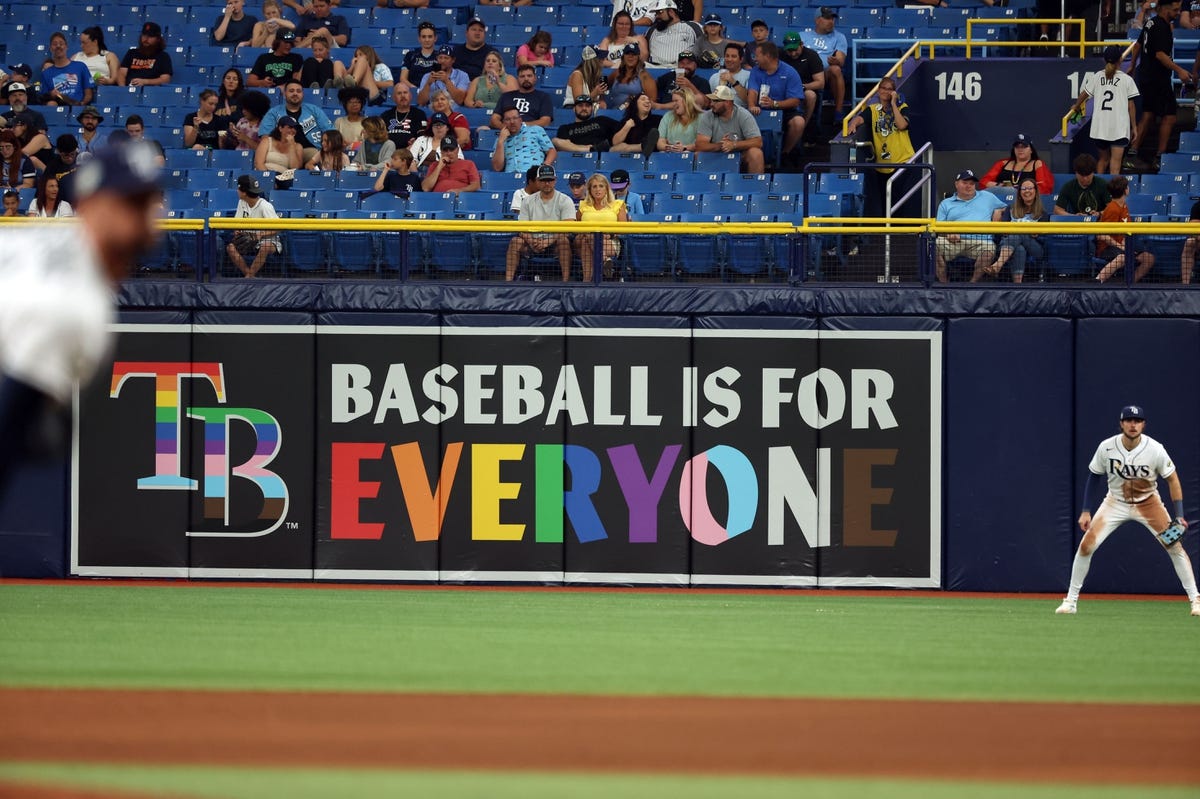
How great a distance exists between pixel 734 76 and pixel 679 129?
1.20 metres

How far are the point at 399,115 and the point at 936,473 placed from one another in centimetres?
808

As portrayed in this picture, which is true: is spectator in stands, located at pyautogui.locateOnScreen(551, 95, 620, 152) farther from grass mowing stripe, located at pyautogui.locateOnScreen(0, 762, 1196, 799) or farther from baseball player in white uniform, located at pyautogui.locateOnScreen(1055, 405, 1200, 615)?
grass mowing stripe, located at pyautogui.locateOnScreen(0, 762, 1196, 799)

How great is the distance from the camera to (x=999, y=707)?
907 cm

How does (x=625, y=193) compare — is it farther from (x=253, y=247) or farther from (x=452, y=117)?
(x=253, y=247)

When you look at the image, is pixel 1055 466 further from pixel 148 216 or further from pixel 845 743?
pixel 148 216

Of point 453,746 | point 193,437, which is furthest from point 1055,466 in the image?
point 453,746

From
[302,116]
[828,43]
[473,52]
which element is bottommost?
[302,116]

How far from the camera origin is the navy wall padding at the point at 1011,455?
1716cm

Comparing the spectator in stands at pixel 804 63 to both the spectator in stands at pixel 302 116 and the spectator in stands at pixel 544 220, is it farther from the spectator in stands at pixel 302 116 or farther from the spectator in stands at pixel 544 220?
the spectator in stands at pixel 302 116

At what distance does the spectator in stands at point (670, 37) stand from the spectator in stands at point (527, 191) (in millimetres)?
4106

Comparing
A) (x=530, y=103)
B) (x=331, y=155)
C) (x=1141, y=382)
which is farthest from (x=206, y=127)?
(x=1141, y=382)

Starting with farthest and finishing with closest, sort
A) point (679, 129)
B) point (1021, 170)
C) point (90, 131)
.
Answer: point (90, 131), point (679, 129), point (1021, 170)

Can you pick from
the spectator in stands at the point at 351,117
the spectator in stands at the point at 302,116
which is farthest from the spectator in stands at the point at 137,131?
the spectator in stands at the point at 351,117

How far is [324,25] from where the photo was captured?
22547mm
